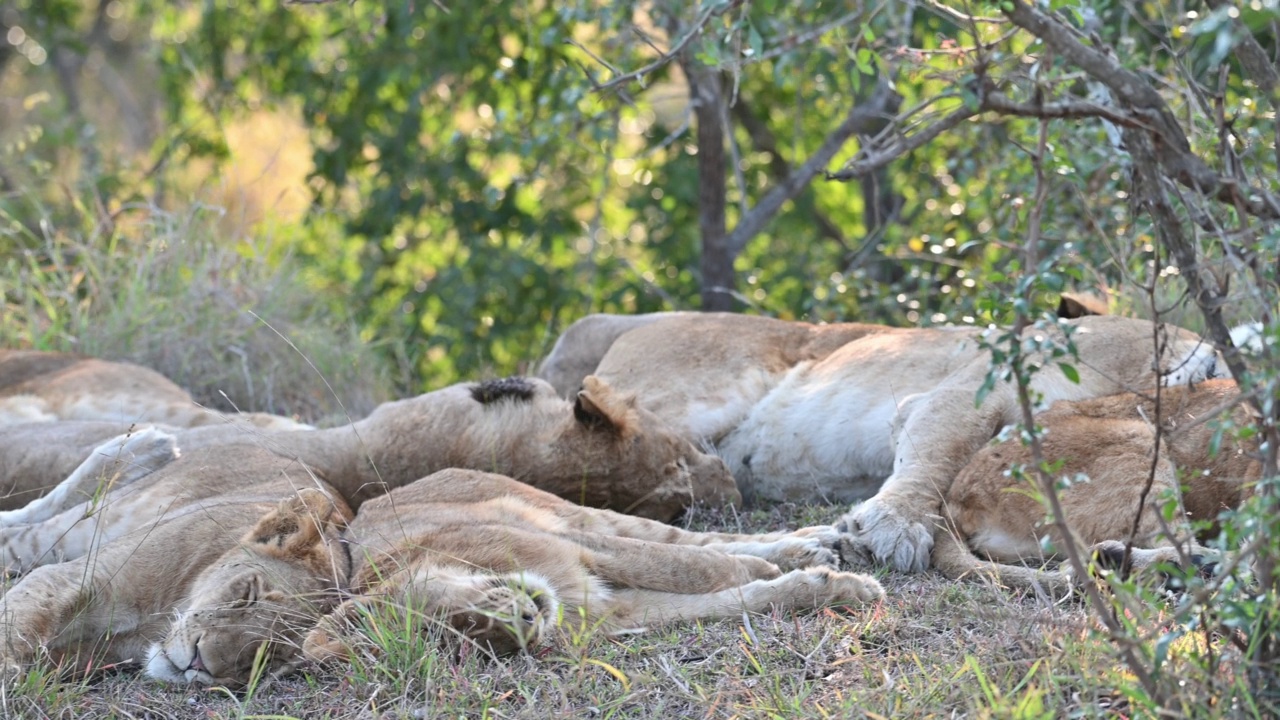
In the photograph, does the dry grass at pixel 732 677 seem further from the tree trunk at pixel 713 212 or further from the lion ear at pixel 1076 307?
the tree trunk at pixel 713 212

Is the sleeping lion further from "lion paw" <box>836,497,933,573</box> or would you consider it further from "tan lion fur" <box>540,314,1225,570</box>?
"tan lion fur" <box>540,314,1225,570</box>

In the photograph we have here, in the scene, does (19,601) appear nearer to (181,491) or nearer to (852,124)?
(181,491)

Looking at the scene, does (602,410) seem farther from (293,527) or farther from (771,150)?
(771,150)

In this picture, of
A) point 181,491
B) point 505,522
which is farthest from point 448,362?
point 505,522

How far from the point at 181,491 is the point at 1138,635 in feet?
8.96

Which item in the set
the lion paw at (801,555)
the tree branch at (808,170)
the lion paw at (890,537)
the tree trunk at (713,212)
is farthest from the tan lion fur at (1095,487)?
the tree trunk at (713,212)

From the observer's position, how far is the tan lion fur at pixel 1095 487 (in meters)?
3.61

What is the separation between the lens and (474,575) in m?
3.30

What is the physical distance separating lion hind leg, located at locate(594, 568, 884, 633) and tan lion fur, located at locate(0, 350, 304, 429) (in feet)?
6.88

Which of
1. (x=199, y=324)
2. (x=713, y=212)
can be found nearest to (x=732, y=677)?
(x=199, y=324)

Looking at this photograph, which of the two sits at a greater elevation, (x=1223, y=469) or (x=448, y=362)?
(x=1223, y=469)

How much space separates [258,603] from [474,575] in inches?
19.6

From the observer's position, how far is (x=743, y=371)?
17.0ft

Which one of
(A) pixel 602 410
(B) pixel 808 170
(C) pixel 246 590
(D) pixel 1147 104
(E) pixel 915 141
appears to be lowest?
(C) pixel 246 590
